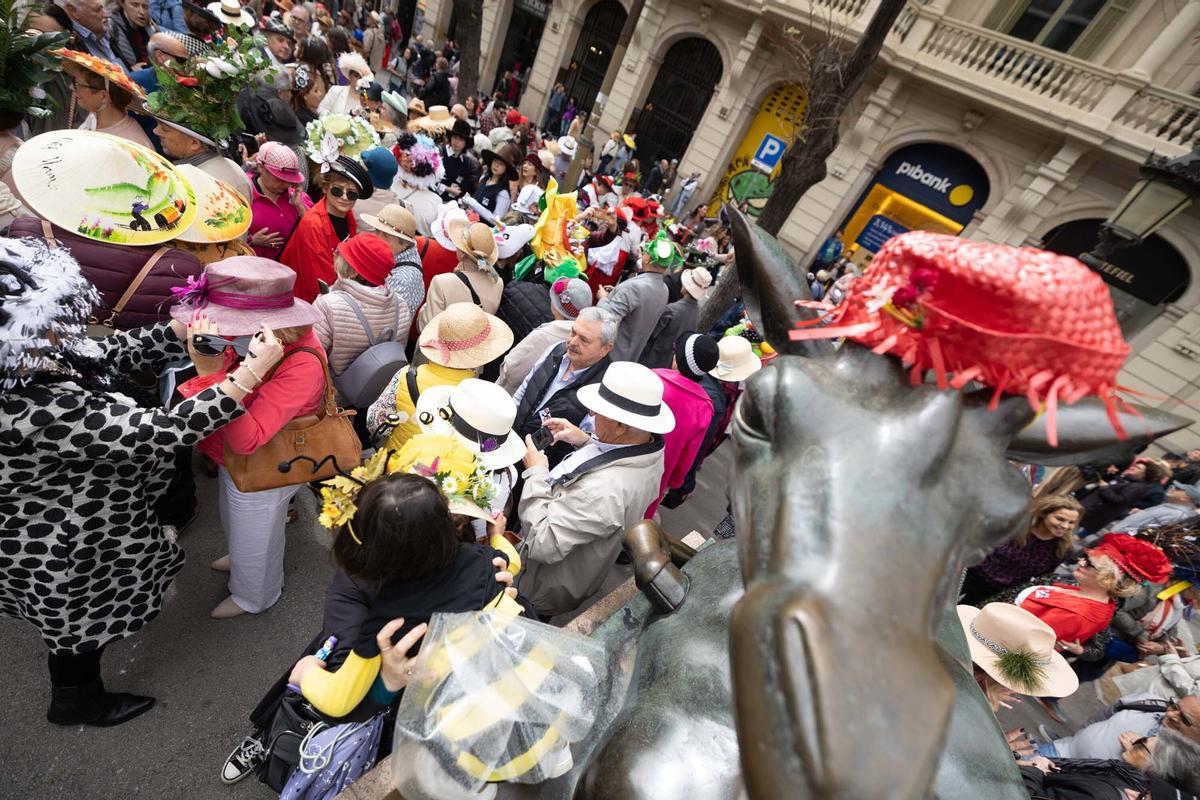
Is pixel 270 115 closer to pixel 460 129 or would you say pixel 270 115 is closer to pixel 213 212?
pixel 460 129

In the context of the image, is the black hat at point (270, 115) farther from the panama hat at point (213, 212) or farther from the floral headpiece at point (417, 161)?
the panama hat at point (213, 212)

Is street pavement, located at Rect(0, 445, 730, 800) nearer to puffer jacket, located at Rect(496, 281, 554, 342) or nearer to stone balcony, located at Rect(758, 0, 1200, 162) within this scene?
puffer jacket, located at Rect(496, 281, 554, 342)

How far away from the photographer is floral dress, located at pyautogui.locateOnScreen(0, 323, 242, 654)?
6.41 feet

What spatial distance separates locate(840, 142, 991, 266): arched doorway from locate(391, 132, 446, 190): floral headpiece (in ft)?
36.0

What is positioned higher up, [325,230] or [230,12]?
[230,12]

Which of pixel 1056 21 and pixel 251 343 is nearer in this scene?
pixel 251 343

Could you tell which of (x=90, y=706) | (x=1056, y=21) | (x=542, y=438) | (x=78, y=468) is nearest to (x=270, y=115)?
(x=542, y=438)

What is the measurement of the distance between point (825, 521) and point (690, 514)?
17.9 feet

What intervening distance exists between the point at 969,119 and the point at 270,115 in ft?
48.6

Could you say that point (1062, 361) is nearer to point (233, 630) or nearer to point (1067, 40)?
point (233, 630)

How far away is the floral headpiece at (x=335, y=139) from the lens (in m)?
5.19

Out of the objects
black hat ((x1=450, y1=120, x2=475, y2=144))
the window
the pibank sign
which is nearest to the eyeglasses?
black hat ((x1=450, y1=120, x2=475, y2=144))

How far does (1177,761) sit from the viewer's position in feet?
8.75

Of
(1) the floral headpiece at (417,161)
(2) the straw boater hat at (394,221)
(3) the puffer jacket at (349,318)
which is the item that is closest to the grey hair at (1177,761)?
(3) the puffer jacket at (349,318)
